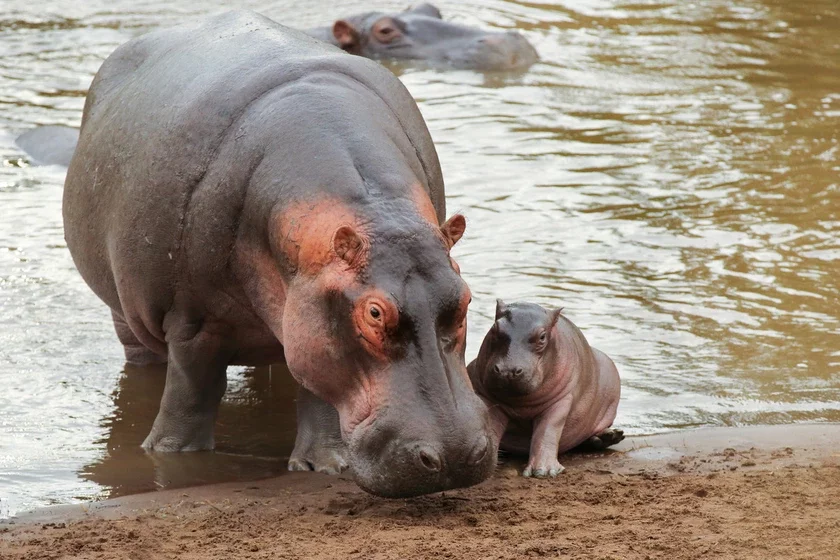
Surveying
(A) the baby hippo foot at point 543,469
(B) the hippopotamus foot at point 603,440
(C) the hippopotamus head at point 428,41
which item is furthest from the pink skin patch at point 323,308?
(C) the hippopotamus head at point 428,41

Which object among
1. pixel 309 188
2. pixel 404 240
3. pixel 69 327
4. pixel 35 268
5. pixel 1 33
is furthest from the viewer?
pixel 1 33

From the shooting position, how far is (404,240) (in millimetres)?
4297

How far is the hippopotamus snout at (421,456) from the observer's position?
4.10m

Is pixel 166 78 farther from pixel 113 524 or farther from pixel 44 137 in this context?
pixel 44 137

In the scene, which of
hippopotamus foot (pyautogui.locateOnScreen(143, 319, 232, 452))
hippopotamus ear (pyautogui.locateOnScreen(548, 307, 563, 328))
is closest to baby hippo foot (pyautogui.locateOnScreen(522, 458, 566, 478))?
hippopotamus ear (pyautogui.locateOnScreen(548, 307, 563, 328))

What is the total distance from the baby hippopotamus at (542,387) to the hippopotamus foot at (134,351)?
1.90m

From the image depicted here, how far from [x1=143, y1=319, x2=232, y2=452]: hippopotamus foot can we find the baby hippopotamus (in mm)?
1026

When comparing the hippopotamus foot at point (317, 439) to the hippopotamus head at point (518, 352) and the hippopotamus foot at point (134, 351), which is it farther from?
the hippopotamus foot at point (134, 351)

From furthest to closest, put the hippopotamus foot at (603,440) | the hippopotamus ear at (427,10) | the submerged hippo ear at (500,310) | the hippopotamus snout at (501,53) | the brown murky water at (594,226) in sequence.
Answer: the hippopotamus ear at (427,10)
the hippopotamus snout at (501,53)
the brown murky water at (594,226)
the hippopotamus foot at (603,440)
the submerged hippo ear at (500,310)

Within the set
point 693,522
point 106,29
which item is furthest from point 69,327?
point 106,29

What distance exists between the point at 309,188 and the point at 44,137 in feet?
20.1

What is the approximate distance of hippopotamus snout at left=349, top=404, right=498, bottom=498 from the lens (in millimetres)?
4102

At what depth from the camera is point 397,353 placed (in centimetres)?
419

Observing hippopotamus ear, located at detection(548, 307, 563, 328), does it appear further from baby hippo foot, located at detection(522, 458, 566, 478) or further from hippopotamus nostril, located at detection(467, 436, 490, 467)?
hippopotamus nostril, located at detection(467, 436, 490, 467)
